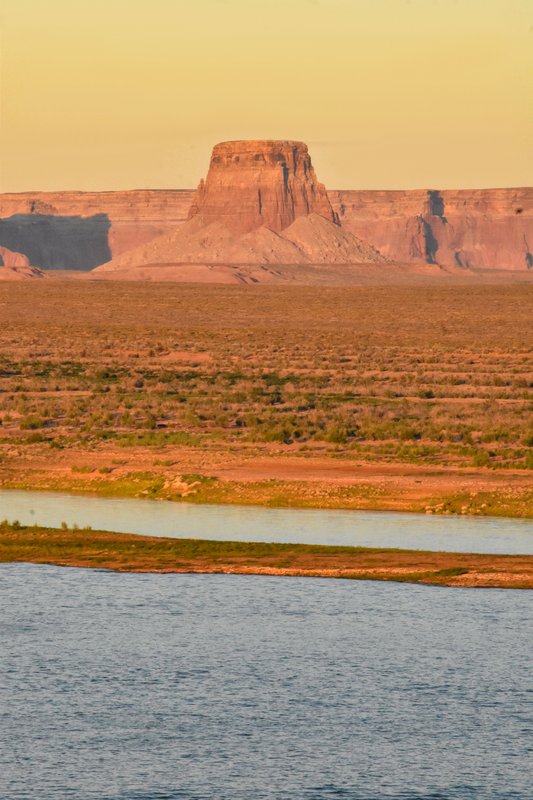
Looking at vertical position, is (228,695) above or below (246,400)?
below

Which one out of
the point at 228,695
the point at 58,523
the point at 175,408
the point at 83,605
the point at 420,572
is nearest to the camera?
the point at 228,695

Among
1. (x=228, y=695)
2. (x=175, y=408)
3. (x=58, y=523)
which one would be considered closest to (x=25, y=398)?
(x=175, y=408)

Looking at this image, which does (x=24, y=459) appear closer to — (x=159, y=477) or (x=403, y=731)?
(x=159, y=477)

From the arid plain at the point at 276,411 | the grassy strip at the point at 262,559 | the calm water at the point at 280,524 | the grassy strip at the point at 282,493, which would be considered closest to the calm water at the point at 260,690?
the grassy strip at the point at 262,559

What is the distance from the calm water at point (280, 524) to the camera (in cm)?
2925

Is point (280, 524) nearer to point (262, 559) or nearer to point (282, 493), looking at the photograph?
point (282, 493)

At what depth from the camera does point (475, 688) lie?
19656mm

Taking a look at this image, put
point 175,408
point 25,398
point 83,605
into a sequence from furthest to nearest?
point 25,398 → point 175,408 → point 83,605

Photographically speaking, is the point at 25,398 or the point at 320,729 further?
the point at 25,398

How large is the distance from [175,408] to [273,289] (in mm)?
108219

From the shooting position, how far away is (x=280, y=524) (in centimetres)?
3133

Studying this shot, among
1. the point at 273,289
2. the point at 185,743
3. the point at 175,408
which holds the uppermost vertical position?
the point at 273,289

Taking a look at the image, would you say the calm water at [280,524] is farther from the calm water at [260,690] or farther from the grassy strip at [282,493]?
the calm water at [260,690]

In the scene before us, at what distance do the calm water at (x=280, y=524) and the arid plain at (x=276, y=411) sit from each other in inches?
44.9
